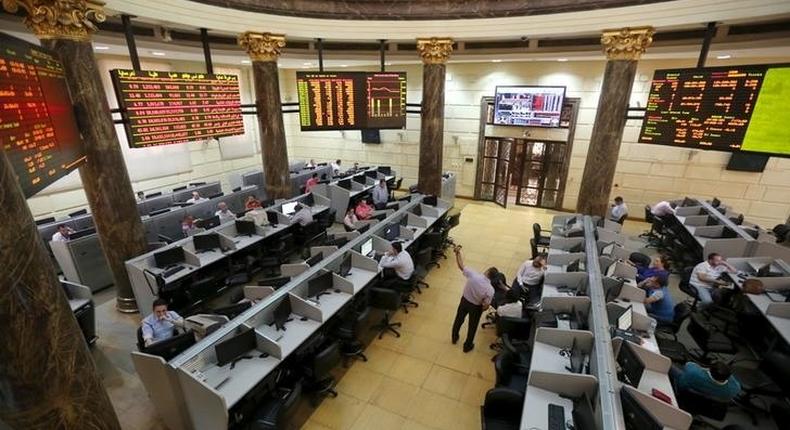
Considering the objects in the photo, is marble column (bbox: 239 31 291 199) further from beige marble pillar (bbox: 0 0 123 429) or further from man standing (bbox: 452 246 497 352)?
beige marble pillar (bbox: 0 0 123 429)

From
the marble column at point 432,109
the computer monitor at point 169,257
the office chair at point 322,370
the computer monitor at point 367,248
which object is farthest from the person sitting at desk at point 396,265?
the marble column at point 432,109

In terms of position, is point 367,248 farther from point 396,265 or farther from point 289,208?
point 289,208

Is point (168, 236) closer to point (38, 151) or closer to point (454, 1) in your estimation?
point (38, 151)

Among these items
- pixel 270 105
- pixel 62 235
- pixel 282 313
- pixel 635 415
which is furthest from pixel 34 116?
pixel 635 415

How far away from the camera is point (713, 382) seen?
3645mm

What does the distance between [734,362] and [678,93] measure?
4.22 metres

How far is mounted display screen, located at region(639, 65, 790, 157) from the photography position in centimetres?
487

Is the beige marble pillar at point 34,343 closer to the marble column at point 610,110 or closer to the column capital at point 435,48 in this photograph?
the column capital at point 435,48

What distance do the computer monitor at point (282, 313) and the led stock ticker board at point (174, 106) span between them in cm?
352

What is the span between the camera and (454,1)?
7.31 m

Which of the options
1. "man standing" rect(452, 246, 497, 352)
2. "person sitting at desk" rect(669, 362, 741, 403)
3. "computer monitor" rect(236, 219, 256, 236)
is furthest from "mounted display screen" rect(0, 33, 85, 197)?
"person sitting at desk" rect(669, 362, 741, 403)

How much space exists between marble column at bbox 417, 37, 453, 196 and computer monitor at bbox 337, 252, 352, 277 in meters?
3.94

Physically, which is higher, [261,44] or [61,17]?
[261,44]

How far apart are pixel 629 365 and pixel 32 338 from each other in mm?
4704
